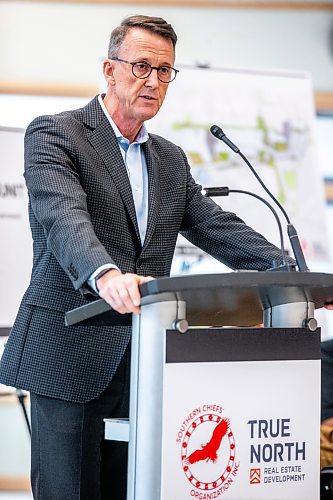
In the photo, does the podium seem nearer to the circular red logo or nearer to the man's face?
the circular red logo

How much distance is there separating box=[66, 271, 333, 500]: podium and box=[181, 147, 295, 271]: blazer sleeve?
342 mm

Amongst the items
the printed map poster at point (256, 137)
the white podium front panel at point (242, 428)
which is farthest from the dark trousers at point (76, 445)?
the printed map poster at point (256, 137)

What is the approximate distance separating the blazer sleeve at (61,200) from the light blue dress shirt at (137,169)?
0.16 meters

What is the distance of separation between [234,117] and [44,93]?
1.23 m

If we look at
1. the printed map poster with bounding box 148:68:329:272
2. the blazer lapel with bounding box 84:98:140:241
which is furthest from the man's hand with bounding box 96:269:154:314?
the printed map poster with bounding box 148:68:329:272

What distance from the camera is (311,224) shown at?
4188 mm

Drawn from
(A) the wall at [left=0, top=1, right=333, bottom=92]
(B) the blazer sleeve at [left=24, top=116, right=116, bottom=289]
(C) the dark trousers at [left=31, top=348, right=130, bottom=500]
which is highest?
(A) the wall at [left=0, top=1, right=333, bottom=92]

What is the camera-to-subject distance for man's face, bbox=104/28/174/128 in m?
1.97

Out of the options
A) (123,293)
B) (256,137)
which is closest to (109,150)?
(123,293)

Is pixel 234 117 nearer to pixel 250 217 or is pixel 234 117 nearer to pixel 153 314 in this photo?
pixel 250 217

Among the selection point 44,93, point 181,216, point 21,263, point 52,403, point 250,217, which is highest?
point 44,93

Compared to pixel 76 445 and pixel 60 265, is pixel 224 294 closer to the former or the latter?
pixel 60 265

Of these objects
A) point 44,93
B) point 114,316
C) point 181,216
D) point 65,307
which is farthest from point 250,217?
point 114,316

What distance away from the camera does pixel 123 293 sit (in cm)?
142
